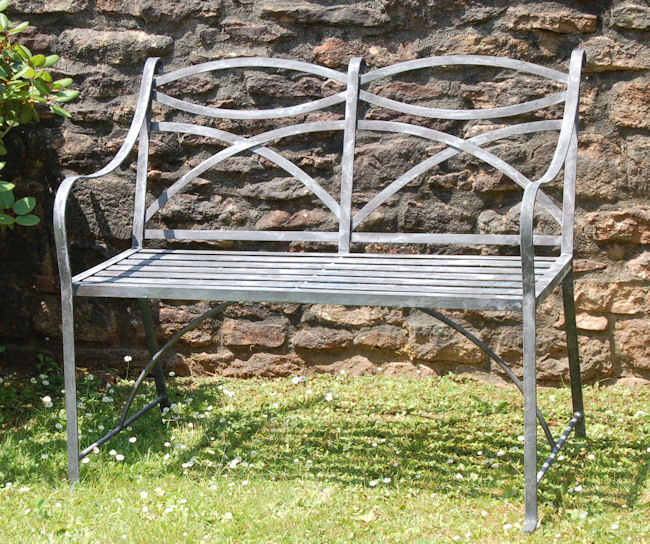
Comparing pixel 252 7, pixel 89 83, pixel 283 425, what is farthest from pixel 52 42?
pixel 283 425

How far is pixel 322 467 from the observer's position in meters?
2.75

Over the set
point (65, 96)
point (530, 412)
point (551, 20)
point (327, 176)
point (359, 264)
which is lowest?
point (530, 412)

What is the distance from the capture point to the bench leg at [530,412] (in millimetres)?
2199

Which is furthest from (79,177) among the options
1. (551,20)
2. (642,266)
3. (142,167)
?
(642,266)

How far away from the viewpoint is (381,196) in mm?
2961

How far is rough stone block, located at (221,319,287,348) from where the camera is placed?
3570 mm

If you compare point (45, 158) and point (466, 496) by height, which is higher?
point (45, 158)

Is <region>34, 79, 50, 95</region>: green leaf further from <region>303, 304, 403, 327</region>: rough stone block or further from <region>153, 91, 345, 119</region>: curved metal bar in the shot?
<region>303, 304, 403, 327</region>: rough stone block

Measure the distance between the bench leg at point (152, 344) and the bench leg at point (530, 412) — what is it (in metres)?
1.37

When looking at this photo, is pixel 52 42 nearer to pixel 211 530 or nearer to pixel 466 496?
pixel 211 530

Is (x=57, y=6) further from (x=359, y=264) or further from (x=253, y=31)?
(x=359, y=264)

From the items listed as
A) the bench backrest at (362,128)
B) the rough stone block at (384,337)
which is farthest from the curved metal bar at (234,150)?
the rough stone block at (384,337)

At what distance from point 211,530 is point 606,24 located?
2.13 metres

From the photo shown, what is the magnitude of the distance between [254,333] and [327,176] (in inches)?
27.1
